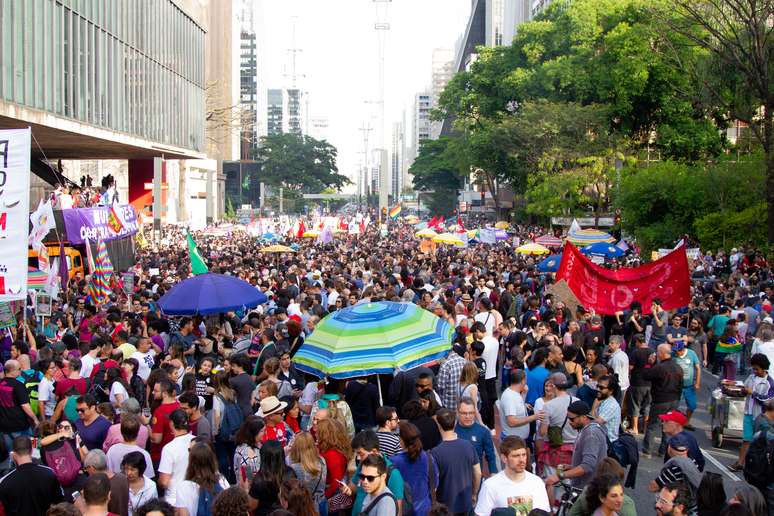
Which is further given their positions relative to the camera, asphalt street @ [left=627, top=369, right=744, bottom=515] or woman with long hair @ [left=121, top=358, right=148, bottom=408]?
woman with long hair @ [left=121, top=358, right=148, bottom=408]

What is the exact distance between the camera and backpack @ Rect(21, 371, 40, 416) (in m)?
9.42

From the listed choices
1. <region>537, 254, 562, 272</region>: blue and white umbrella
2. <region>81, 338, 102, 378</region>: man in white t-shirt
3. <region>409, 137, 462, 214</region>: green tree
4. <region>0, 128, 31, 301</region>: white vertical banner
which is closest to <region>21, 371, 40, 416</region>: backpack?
<region>81, 338, 102, 378</region>: man in white t-shirt

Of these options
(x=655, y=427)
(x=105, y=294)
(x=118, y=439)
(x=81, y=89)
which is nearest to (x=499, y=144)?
(x=81, y=89)

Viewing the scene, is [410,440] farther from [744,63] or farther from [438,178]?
[438,178]

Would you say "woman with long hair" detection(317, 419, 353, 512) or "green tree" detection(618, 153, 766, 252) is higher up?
"green tree" detection(618, 153, 766, 252)

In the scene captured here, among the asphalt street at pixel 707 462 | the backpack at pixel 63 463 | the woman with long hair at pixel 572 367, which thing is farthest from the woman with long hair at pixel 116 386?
the asphalt street at pixel 707 462

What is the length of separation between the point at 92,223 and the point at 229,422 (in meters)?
16.9

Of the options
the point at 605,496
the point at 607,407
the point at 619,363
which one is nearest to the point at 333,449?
the point at 605,496

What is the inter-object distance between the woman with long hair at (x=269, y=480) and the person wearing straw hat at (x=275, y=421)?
1000 mm

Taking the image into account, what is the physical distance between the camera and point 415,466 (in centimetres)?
646

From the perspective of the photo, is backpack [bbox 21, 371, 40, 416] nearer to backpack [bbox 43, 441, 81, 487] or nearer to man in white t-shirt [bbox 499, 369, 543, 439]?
backpack [bbox 43, 441, 81, 487]

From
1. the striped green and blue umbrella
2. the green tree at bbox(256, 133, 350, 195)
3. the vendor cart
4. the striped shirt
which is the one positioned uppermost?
the green tree at bbox(256, 133, 350, 195)

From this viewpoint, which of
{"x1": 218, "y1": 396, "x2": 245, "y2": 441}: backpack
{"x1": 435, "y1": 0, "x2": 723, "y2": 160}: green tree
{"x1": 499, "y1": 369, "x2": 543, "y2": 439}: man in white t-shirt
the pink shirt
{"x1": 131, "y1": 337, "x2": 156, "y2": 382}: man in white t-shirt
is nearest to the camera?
the pink shirt

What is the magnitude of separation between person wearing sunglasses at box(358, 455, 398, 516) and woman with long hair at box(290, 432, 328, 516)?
0.71 m
